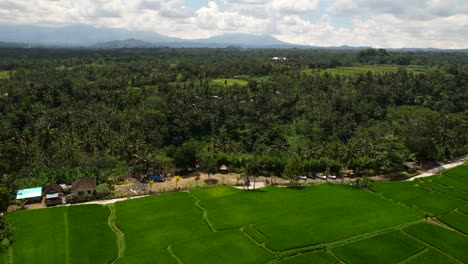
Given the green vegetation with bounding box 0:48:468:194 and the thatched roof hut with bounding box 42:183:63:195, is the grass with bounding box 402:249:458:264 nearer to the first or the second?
the green vegetation with bounding box 0:48:468:194

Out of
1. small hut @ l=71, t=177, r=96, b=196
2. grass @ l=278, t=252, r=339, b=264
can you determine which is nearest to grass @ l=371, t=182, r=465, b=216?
grass @ l=278, t=252, r=339, b=264

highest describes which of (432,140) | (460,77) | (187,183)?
(460,77)

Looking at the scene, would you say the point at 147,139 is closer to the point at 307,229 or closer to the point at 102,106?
the point at 102,106

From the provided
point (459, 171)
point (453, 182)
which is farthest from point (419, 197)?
point (459, 171)

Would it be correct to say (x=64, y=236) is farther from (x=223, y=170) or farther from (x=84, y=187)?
(x=223, y=170)

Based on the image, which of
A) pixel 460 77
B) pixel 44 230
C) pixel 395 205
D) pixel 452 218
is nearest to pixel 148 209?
pixel 44 230

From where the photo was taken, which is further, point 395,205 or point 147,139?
point 147,139
